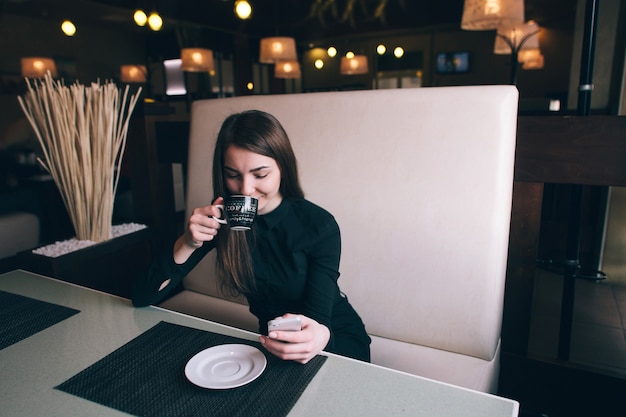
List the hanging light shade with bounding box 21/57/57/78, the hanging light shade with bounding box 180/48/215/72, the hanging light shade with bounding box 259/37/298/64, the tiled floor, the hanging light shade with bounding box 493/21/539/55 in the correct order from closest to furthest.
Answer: the tiled floor → the hanging light shade with bounding box 493/21/539/55 → the hanging light shade with bounding box 259/37/298/64 → the hanging light shade with bounding box 21/57/57/78 → the hanging light shade with bounding box 180/48/215/72

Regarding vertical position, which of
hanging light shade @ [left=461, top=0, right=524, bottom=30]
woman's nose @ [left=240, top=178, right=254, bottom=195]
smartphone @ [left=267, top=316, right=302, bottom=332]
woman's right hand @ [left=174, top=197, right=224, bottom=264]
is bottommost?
smartphone @ [left=267, top=316, right=302, bottom=332]

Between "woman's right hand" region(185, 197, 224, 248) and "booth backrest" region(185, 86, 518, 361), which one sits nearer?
"woman's right hand" region(185, 197, 224, 248)

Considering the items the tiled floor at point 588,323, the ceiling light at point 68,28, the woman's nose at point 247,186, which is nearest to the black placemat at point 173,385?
the woman's nose at point 247,186

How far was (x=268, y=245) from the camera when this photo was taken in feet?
4.12

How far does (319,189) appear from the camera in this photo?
4.88ft

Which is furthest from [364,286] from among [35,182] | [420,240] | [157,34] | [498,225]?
[157,34]

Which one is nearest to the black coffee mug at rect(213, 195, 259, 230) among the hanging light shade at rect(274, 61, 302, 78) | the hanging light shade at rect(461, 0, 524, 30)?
the hanging light shade at rect(461, 0, 524, 30)

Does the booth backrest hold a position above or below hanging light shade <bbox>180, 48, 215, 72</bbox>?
below

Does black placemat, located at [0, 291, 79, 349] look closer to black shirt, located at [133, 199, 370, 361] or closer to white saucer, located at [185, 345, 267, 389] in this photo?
black shirt, located at [133, 199, 370, 361]

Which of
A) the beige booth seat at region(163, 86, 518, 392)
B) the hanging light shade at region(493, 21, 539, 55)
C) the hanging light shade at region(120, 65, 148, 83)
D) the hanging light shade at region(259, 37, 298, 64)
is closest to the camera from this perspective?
the beige booth seat at region(163, 86, 518, 392)

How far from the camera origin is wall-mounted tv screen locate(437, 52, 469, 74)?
951 centimetres

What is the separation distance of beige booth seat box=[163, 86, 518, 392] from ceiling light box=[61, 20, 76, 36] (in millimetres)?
6975

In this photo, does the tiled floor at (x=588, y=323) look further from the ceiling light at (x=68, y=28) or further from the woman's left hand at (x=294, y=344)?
the ceiling light at (x=68, y=28)

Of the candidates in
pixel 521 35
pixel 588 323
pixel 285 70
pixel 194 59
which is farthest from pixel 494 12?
pixel 285 70
